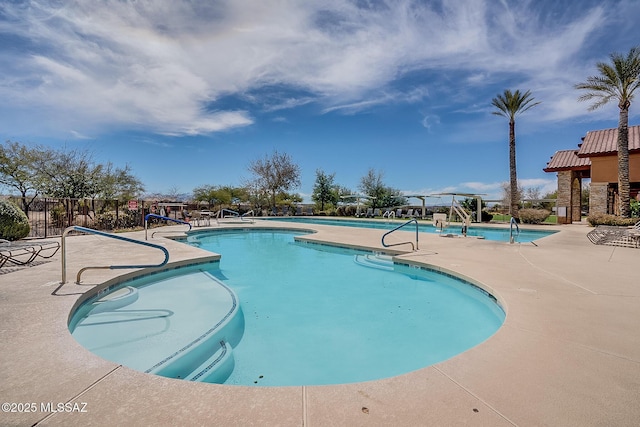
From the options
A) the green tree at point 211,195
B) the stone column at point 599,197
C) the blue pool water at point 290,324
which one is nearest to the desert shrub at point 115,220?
the blue pool water at point 290,324

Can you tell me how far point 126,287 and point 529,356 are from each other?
5.10 meters

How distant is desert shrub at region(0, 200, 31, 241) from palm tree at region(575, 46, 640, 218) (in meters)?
21.8

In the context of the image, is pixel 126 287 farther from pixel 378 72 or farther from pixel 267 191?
pixel 267 191

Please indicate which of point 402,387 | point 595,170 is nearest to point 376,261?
point 402,387

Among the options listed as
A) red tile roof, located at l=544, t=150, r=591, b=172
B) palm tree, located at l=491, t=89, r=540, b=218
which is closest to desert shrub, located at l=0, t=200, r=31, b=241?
palm tree, located at l=491, t=89, r=540, b=218

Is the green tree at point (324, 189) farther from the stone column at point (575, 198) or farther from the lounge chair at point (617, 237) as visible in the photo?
the lounge chair at point (617, 237)

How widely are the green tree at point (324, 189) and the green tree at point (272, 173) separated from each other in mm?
2648

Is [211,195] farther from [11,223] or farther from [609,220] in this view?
[609,220]

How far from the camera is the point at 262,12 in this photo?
8.38m

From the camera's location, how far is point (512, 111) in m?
17.7

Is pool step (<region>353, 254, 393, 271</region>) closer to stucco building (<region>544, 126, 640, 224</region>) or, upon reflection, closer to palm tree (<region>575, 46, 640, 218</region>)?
palm tree (<region>575, 46, 640, 218</region>)

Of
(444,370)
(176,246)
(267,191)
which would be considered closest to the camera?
(444,370)

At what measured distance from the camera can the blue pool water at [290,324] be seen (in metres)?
3.03

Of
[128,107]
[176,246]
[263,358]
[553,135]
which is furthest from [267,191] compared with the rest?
[263,358]
